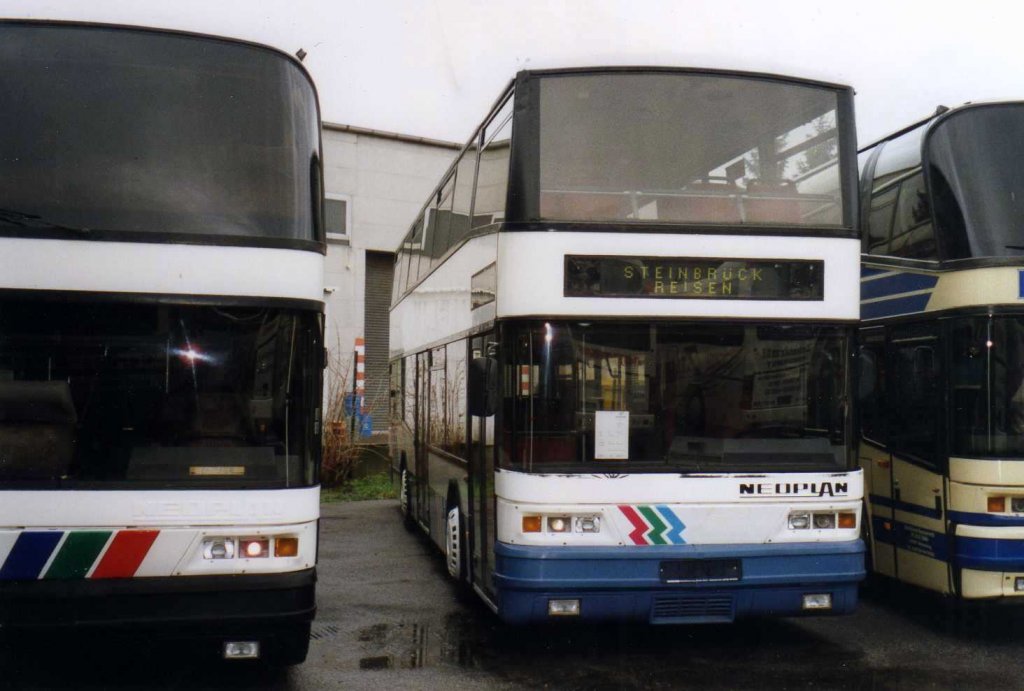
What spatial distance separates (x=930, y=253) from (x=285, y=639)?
566 cm

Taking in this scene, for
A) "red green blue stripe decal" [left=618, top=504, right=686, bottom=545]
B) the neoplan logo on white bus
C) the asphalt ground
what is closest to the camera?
the asphalt ground

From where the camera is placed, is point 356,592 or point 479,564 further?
point 356,592

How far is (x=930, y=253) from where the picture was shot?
30.0ft

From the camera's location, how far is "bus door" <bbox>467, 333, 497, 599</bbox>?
8430 mm

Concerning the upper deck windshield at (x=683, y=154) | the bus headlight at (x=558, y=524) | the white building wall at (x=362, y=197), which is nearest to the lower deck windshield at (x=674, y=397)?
the bus headlight at (x=558, y=524)

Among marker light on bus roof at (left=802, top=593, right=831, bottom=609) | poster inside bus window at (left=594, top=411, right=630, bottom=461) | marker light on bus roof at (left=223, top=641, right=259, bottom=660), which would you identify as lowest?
marker light on bus roof at (left=223, top=641, right=259, bottom=660)

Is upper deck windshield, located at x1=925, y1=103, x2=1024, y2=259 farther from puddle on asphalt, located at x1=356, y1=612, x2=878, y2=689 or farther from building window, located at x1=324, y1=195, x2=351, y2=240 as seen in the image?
building window, located at x1=324, y1=195, x2=351, y2=240

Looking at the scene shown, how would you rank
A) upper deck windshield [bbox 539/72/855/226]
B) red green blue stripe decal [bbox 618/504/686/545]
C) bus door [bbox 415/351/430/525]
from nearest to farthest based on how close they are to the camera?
1. red green blue stripe decal [bbox 618/504/686/545]
2. upper deck windshield [bbox 539/72/855/226]
3. bus door [bbox 415/351/430/525]

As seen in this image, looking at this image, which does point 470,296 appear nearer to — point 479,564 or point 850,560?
point 479,564

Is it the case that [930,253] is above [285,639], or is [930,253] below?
above

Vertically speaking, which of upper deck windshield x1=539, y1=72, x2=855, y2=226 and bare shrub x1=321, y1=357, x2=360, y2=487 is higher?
upper deck windshield x1=539, y1=72, x2=855, y2=226

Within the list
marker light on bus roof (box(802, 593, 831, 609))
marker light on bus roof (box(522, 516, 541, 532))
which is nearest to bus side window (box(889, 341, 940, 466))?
marker light on bus roof (box(802, 593, 831, 609))

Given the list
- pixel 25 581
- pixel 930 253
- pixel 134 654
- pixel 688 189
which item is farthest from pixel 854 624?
pixel 25 581

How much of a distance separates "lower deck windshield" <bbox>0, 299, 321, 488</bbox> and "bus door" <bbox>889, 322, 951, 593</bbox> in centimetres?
487
